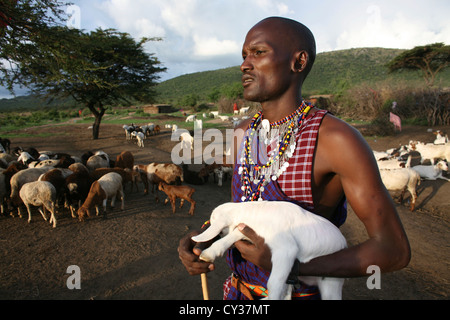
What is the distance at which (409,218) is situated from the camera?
21.5ft

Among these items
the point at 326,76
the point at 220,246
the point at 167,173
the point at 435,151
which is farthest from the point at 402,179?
the point at 326,76

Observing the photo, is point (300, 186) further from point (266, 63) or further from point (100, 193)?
point (100, 193)

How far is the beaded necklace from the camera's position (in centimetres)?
139

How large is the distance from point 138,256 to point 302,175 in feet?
13.9

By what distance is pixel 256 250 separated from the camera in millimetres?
1151

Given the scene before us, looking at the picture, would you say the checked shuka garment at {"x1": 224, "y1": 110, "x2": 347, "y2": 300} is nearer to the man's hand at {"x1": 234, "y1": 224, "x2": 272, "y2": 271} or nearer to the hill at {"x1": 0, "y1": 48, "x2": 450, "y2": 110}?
the man's hand at {"x1": 234, "y1": 224, "x2": 272, "y2": 271}

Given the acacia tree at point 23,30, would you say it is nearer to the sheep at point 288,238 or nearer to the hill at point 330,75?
the sheep at point 288,238

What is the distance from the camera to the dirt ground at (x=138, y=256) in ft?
12.6

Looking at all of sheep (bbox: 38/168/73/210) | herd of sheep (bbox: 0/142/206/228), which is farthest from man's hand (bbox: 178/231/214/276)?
sheep (bbox: 38/168/73/210)

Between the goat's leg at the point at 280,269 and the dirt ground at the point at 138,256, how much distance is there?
3022 millimetres

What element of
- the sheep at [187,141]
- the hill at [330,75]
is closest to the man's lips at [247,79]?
the sheep at [187,141]

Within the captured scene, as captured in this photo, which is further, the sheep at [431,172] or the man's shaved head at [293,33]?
the sheep at [431,172]
